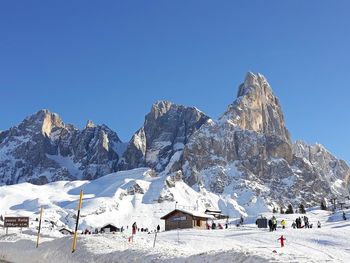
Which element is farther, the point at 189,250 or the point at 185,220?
the point at 185,220

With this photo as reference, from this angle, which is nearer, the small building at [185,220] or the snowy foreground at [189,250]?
the snowy foreground at [189,250]

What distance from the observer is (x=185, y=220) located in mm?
89438

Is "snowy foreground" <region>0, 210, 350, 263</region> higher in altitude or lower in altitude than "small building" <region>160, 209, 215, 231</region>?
lower

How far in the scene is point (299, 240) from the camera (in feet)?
148

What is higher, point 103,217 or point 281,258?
point 103,217

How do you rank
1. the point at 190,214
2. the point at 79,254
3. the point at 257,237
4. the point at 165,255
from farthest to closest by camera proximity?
the point at 190,214
the point at 257,237
the point at 79,254
the point at 165,255

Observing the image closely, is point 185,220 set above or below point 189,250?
above

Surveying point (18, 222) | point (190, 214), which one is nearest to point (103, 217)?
point (190, 214)

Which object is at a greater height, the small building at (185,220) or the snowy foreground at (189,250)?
the small building at (185,220)

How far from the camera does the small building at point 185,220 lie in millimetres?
89050

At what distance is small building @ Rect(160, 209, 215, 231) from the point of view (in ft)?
292

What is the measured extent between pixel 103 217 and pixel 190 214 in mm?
91371

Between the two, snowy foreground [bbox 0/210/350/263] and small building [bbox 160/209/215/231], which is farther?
small building [bbox 160/209/215/231]

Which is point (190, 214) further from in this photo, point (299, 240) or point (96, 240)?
point (96, 240)
